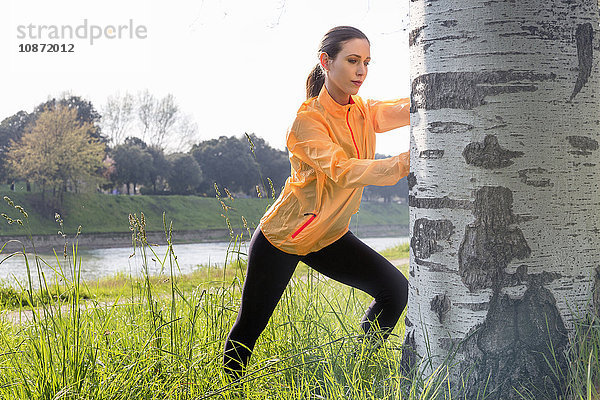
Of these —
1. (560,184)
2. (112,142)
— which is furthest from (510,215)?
(112,142)

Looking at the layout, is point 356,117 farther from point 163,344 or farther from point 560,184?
point 163,344

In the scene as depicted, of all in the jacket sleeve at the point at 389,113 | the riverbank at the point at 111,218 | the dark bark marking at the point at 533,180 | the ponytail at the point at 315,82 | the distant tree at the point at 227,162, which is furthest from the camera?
the distant tree at the point at 227,162

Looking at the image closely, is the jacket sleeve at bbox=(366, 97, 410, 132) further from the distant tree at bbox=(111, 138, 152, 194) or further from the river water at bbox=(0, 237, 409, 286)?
the distant tree at bbox=(111, 138, 152, 194)

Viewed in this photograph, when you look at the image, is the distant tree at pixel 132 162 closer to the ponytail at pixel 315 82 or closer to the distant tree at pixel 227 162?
the distant tree at pixel 227 162

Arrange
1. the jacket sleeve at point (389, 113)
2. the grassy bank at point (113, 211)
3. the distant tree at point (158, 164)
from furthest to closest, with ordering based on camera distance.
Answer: the distant tree at point (158, 164) < the grassy bank at point (113, 211) < the jacket sleeve at point (389, 113)

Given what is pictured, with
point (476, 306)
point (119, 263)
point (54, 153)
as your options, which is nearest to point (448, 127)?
point (476, 306)

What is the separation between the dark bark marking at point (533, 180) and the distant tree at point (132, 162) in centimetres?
3534

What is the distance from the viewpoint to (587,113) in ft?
5.45

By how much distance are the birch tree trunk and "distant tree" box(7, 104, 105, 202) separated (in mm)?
32574

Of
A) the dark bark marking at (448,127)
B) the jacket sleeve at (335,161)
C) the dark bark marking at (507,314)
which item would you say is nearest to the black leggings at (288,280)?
the jacket sleeve at (335,161)

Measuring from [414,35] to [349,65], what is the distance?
39 cm

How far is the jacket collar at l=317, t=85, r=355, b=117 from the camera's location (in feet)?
7.23

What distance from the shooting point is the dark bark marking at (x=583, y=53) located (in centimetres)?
165

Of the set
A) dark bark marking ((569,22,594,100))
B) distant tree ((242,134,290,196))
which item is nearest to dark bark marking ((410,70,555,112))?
dark bark marking ((569,22,594,100))
